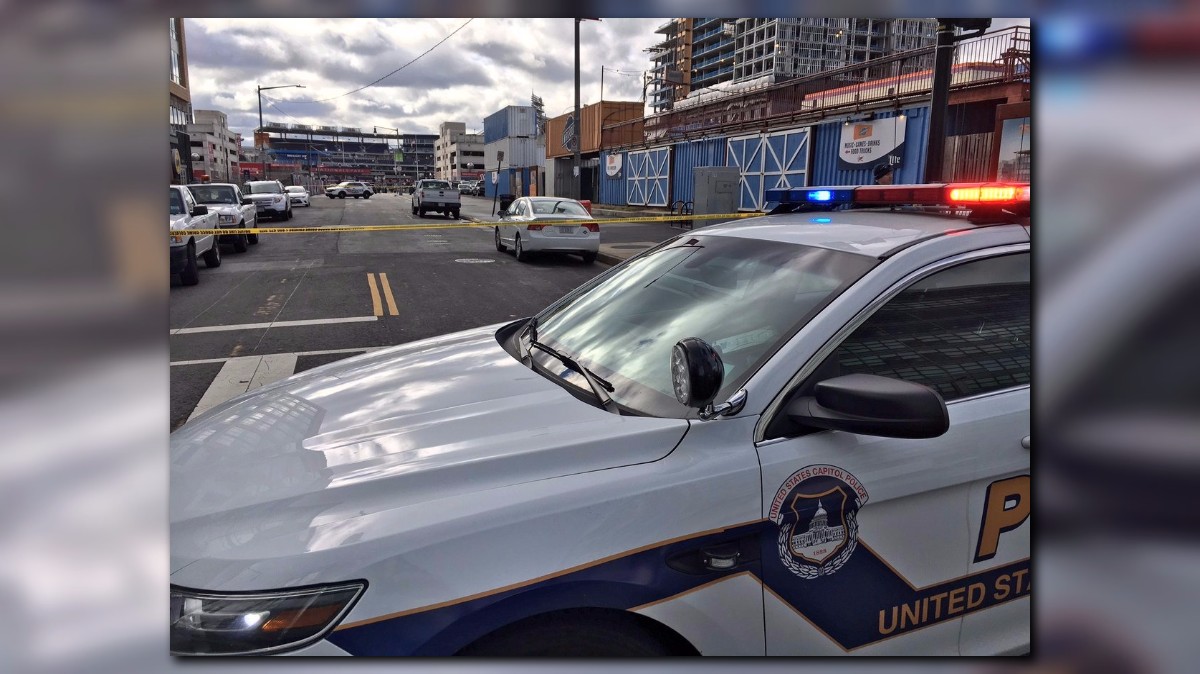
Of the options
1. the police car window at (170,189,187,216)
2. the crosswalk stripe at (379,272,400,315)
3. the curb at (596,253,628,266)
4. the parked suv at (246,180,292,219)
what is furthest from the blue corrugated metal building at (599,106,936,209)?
the parked suv at (246,180,292,219)

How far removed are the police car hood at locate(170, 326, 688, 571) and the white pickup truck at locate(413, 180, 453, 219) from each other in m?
30.0

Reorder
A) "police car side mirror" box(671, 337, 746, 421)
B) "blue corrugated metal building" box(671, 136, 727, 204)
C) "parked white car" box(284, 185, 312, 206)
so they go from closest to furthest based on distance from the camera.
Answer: "police car side mirror" box(671, 337, 746, 421), "blue corrugated metal building" box(671, 136, 727, 204), "parked white car" box(284, 185, 312, 206)

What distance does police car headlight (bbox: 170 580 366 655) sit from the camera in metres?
1.49

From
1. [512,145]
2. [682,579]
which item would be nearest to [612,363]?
[682,579]

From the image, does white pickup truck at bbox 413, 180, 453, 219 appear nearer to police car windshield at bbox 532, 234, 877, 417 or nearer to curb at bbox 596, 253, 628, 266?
curb at bbox 596, 253, 628, 266

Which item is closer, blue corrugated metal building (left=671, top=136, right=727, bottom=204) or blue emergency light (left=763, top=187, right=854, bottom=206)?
blue emergency light (left=763, top=187, right=854, bottom=206)

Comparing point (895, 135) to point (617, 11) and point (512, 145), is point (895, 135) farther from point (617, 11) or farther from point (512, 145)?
point (512, 145)

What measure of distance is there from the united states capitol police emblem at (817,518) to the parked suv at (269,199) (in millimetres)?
28366

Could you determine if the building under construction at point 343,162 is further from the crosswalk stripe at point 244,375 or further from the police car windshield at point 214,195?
the crosswalk stripe at point 244,375

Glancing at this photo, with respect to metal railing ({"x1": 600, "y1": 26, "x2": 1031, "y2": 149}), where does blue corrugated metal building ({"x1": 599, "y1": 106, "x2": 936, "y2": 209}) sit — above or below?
below

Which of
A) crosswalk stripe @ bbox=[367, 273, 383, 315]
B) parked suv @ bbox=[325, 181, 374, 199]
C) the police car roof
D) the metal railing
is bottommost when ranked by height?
crosswalk stripe @ bbox=[367, 273, 383, 315]

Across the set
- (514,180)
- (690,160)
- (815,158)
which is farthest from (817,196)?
(514,180)

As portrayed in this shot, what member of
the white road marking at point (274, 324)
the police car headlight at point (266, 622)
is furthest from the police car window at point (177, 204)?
the police car headlight at point (266, 622)

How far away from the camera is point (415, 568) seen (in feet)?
4.96
